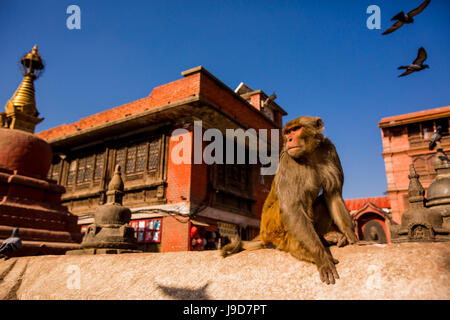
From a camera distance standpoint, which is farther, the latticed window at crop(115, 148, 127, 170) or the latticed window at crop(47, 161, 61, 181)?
the latticed window at crop(47, 161, 61, 181)

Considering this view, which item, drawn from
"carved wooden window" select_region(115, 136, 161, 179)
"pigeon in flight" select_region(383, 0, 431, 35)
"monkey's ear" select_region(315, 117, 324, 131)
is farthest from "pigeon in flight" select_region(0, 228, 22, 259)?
"carved wooden window" select_region(115, 136, 161, 179)

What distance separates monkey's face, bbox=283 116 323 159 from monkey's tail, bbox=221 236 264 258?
0.85 metres

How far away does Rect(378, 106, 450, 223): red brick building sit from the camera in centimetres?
1969

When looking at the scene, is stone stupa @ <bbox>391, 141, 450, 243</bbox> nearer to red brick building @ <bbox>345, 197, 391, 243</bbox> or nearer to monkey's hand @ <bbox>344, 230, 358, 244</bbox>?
monkey's hand @ <bbox>344, 230, 358, 244</bbox>

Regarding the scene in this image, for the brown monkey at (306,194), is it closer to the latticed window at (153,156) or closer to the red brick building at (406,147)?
the latticed window at (153,156)

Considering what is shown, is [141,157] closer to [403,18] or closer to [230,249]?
[403,18]

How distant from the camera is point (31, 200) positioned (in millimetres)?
6156

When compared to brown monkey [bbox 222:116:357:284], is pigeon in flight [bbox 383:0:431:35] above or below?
above

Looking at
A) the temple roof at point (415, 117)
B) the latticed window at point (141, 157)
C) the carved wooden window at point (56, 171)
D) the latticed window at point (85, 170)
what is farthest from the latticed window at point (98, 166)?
the temple roof at point (415, 117)

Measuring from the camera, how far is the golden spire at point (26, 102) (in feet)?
23.9

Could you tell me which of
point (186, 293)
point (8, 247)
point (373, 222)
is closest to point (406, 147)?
point (373, 222)

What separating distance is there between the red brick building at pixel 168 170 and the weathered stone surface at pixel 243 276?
7.02 meters
